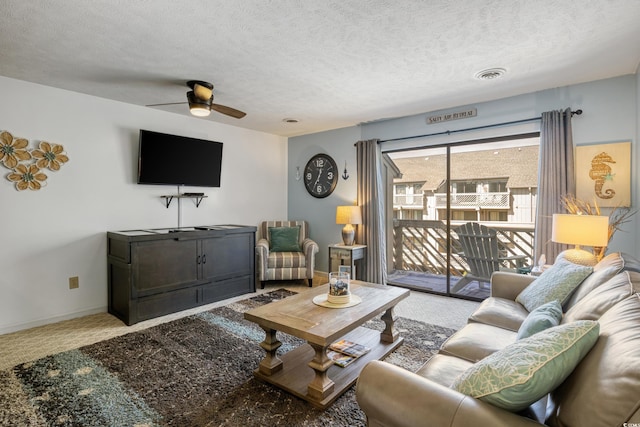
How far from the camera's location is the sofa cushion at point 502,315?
1988 millimetres

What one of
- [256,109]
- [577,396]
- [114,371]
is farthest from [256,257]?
[577,396]

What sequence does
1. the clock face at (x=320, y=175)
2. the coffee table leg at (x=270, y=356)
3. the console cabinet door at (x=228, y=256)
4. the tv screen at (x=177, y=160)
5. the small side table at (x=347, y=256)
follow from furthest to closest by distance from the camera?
the clock face at (x=320, y=175)
the small side table at (x=347, y=256)
the console cabinet door at (x=228, y=256)
the tv screen at (x=177, y=160)
the coffee table leg at (x=270, y=356)

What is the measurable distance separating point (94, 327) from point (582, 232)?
4390mm

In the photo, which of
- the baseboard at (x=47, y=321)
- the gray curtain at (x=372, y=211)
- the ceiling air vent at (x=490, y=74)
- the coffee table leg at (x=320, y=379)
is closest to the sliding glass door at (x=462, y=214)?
the gray curtain at (x=372, y=211)

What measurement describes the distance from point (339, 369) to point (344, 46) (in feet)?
7.71

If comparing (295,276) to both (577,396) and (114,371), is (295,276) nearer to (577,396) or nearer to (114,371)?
(114,371)

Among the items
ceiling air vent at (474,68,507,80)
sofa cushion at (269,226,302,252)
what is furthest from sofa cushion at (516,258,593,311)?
sofa cushion at (269,226,302,252)

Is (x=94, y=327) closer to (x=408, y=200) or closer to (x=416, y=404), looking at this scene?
(x=416, y=404)

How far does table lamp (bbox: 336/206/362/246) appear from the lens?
450cm

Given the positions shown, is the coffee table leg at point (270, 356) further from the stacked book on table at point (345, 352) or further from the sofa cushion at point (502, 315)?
the sofa cushion at point (502, 315)

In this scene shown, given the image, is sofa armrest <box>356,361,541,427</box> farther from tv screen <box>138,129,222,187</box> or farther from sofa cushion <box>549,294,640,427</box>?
tv screen <box>138,129,222,187</box>

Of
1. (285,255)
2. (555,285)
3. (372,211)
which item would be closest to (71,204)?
(285,255)

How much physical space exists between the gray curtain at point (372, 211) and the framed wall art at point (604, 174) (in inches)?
86.4

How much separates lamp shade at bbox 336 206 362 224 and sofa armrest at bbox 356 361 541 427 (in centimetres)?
329
